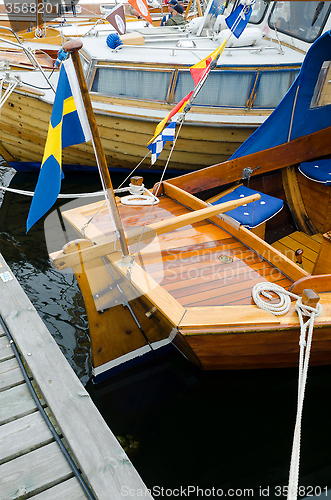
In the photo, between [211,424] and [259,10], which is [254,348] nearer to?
[211,424]

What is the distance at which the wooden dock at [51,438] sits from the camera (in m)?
2.09

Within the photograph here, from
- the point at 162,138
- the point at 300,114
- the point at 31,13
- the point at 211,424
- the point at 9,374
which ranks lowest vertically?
the point at 211,424

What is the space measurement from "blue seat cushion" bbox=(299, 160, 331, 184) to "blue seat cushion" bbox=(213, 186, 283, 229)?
67 cm

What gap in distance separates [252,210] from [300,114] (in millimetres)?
1435

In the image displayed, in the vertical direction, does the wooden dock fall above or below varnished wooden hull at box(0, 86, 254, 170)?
below

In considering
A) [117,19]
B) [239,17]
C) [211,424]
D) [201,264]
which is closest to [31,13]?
[117,19]

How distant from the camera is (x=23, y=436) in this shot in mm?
2334

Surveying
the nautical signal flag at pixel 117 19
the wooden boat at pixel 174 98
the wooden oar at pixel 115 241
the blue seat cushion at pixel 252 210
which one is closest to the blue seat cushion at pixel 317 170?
the blue seat cushion at pixel 252 210

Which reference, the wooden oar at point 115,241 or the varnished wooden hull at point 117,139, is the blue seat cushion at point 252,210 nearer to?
the wooden oar at point 115,241

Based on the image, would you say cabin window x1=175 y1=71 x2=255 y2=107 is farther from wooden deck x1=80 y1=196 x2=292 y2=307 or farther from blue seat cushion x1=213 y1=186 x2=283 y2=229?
wooden deck x1=80 y1=196 x2=292 y2=307

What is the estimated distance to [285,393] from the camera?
12.1ft

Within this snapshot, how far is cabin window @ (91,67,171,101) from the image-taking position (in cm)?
656

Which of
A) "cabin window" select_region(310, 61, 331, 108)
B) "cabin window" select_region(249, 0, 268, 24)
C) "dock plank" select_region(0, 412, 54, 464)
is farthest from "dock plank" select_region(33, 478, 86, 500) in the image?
"cabin window" select_region(249, 0, 268, 24)

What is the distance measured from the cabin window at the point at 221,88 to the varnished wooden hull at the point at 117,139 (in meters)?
0.55
